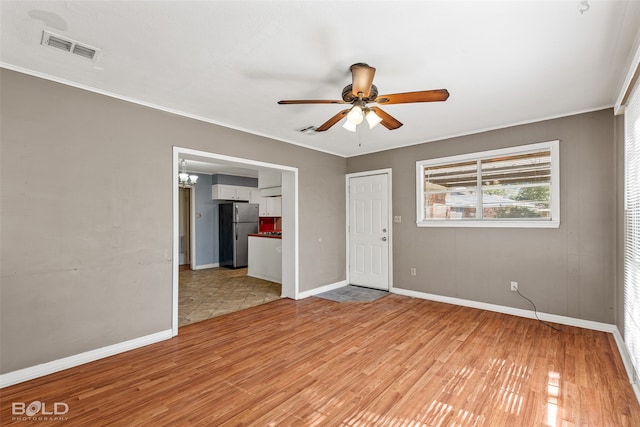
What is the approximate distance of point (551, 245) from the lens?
3662mm

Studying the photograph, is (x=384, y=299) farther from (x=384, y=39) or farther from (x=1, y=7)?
(x=1, y=7)

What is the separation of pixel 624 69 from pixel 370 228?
3.66 m

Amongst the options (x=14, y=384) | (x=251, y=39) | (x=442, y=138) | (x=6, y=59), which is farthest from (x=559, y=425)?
(x=6, y=59)

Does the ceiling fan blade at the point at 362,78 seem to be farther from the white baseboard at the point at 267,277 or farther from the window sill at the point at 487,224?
the white baseboard at the point at 267,277

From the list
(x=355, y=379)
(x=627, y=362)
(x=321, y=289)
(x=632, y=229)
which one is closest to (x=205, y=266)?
(x=321, y=289)

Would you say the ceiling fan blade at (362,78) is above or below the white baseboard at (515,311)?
above

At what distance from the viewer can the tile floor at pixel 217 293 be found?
4.17 meters

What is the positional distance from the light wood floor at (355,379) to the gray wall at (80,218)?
1.32ft

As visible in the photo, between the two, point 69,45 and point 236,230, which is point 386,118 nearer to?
point 69,45

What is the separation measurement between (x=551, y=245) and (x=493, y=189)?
978 mm

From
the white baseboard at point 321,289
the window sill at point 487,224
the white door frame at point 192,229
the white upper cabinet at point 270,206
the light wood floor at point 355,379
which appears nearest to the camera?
the light wood floor at point 355,379

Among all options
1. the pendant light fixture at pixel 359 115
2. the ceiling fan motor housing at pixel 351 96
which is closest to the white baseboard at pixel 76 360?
the pendant light fixture at pixel 359 115

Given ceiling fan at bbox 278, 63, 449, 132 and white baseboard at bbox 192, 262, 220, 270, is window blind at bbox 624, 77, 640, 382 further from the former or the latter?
white baseboard at bbox 192, 262, 220, 270

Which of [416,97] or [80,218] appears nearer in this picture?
[416,97]
